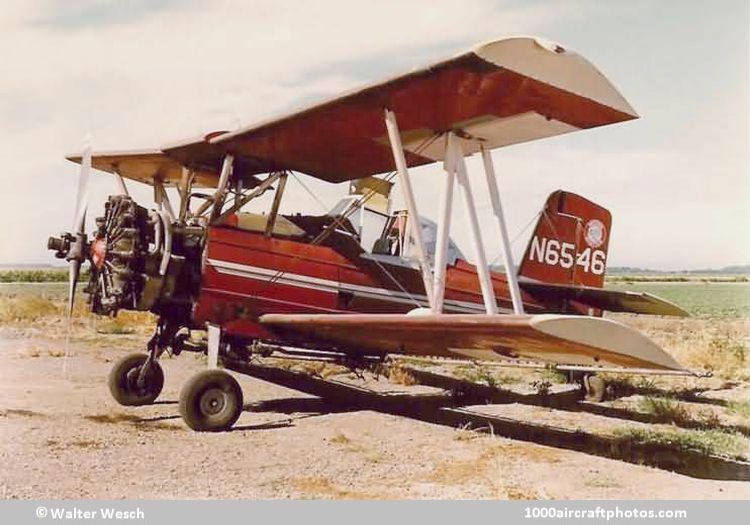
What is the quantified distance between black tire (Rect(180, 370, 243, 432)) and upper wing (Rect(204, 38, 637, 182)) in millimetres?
2138

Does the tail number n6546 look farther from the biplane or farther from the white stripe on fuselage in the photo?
the white stripe on fuselage

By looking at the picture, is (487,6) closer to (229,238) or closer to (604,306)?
(229,238)

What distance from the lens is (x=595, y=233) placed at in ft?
29.0

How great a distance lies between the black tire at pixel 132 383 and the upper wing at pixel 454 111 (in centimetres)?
227

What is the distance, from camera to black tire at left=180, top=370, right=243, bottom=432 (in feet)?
17.8

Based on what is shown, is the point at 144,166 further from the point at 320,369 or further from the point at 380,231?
the point at 320,369

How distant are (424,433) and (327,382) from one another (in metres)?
3.24

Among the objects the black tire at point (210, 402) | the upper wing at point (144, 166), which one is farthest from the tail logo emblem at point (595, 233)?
the black tire at point (210, 402)

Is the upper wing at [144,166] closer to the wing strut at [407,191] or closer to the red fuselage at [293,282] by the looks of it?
the red fuselage at [293,282]

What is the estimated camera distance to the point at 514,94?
187 inches

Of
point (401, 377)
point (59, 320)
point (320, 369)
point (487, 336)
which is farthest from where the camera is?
point (59, 320)

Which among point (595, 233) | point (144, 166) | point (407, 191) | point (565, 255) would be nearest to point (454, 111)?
point (407, 191)

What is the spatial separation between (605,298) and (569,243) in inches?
42.5


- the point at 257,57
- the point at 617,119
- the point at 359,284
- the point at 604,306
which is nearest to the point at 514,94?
the point at 617,119
